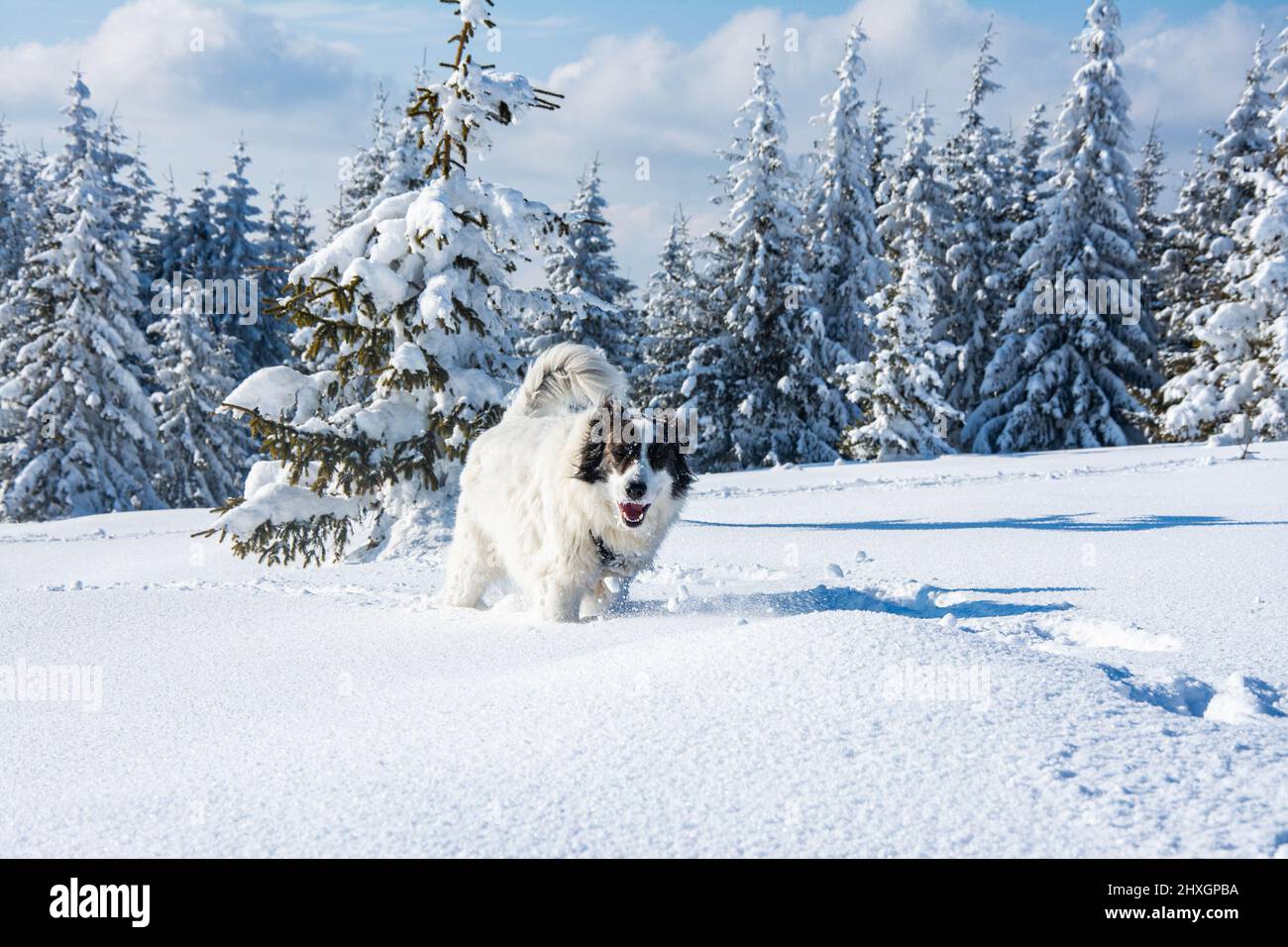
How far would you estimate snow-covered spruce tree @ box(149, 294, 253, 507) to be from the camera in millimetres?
29797

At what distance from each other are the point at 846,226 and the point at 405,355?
→ 80.2ft

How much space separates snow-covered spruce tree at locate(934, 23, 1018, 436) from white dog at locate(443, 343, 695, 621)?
27846mm

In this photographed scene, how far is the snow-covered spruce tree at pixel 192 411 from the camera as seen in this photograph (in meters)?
29.8

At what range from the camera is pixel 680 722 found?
112 inches

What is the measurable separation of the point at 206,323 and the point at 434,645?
3068 cm

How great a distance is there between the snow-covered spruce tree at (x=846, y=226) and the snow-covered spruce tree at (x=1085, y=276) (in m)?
4.89

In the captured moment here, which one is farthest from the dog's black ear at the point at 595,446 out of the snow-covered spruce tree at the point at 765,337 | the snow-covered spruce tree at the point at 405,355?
the snow-covered spruce tree at the point at 765,337

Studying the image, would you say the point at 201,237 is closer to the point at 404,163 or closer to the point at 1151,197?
the point at 404,163

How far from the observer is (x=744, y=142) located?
28.0 m

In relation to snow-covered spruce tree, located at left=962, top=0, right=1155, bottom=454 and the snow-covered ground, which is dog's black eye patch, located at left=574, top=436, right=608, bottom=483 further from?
snow-covered spruce tree, located at left=962, top=0, right=1155, bottom=454

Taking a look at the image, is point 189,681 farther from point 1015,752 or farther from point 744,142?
point 744,142

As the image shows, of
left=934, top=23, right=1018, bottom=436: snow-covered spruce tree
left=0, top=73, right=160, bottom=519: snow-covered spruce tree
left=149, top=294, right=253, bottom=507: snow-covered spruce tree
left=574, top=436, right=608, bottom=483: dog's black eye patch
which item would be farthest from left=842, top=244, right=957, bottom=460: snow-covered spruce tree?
left=0, top=73, right=160, bottom=519: snow-covered spruce tree

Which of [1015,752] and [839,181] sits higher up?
[839,181]
